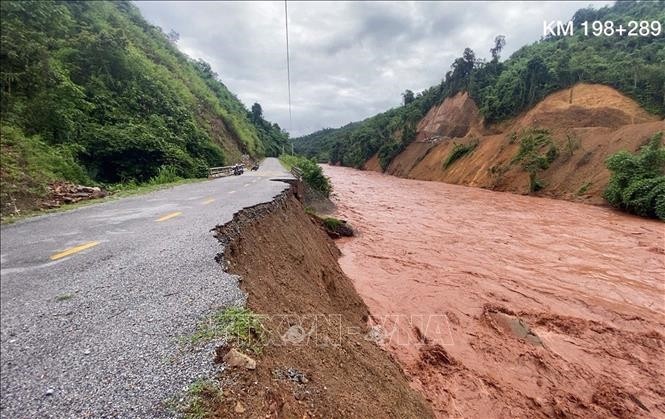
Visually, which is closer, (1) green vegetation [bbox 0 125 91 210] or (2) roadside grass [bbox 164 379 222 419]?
(2) roadside grass [bbox 164 379 222 419]

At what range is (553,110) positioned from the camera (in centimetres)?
3391

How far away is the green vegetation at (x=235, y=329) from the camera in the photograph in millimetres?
2553

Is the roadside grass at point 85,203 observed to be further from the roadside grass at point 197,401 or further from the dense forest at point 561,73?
the dense forest at point 561,73

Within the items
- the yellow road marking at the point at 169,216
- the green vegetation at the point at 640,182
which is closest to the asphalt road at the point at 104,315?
the yellow road marking at the point at 169,216

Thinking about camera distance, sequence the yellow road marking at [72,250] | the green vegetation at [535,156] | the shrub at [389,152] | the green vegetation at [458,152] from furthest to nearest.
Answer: the shrub at [389,152] → the green vegetation at [458,152] → the green vegetation at [535,156] → the yellow road marking at [72,250]

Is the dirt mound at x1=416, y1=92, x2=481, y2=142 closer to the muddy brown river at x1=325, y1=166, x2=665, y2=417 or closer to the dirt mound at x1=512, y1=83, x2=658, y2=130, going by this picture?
the dirt mound at x1=512, y1=83, x2=658, y2=130

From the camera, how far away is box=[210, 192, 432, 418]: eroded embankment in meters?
2.25

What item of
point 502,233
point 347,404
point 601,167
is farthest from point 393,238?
point 601,167

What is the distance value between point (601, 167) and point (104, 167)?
93.7 feet

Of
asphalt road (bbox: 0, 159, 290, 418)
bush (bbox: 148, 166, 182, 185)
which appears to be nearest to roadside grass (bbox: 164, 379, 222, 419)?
asphalt road (bbox: 0, 159, 290, 418)

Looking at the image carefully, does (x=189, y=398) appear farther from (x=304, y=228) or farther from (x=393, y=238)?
(x=393, y=238)

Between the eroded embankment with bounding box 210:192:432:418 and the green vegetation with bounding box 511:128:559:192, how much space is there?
2508 centimetres

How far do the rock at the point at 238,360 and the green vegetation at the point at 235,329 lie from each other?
13 centimetres

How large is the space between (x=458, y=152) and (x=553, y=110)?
1066 centimetres
